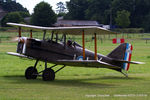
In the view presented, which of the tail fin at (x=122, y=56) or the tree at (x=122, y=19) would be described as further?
the tree at (x=122, y=19)

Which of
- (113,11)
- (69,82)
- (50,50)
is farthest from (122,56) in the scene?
(113,11)

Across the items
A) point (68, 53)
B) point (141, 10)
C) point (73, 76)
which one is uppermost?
point (141, 10)

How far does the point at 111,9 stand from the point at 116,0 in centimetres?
286

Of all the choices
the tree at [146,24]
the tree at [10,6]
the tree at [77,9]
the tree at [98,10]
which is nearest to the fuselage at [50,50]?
the tree at [146,24]

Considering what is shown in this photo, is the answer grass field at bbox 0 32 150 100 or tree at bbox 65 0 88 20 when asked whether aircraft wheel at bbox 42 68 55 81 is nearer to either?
grass field at bbox 0 32 150 100

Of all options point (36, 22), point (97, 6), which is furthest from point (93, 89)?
point (97, 6)

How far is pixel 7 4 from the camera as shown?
387ft

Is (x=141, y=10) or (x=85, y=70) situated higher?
(x=141, y=10)

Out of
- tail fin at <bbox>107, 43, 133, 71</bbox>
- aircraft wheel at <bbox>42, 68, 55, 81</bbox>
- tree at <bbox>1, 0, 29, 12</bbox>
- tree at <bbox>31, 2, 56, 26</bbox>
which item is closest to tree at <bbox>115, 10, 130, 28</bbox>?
tree at <bbox>31, 2, 56, 26</bbox>

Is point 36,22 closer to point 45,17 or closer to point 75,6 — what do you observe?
point 45,17

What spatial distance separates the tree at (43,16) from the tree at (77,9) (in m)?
37.4

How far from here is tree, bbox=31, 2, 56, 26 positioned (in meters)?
72.2

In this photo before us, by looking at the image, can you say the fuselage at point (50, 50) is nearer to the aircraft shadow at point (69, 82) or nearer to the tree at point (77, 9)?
the aircraft shadow at point (69, 82)

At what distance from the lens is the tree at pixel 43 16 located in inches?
2842
